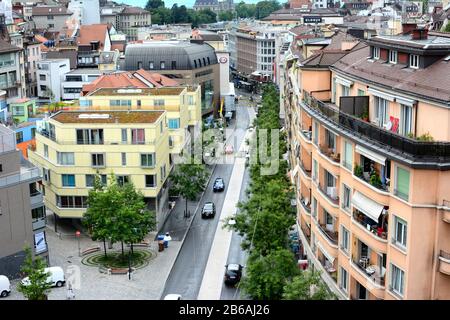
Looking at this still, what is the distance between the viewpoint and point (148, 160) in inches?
1307

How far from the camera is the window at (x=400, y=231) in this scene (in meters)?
15.6

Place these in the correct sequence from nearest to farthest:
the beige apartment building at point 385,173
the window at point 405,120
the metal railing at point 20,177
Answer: the beige apartment building at point 385,173
the window at point 405,120
the metal railing at point 20,177

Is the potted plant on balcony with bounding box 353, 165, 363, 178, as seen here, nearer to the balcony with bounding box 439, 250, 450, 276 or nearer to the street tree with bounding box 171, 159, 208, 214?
the balcony with bounding box 439, 250, 450, 276

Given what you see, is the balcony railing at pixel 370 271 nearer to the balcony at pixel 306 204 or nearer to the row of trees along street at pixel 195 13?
the balcony at pixel 306 204

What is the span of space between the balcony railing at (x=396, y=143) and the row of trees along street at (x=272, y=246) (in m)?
3.82

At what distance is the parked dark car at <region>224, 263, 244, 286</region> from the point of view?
26.5m

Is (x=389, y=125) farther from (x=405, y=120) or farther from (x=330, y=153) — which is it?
(x=330, y=153)

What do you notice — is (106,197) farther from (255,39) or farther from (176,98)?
(255,39)

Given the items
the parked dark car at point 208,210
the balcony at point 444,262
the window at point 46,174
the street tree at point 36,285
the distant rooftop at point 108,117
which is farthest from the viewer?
the parked dark car at point 208,210

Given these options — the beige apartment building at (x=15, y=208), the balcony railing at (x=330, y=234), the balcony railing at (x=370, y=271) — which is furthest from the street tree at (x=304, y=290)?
the beige apartment building at (x=15, y=208)

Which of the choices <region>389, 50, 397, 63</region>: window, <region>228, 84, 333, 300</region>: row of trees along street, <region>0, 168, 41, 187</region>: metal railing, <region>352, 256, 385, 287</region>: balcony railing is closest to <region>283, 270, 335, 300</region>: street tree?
<region>228, 84, 333, 300</region>: row of trees along street

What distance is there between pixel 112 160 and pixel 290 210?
10.5 m

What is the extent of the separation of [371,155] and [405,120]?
145 centimetres
